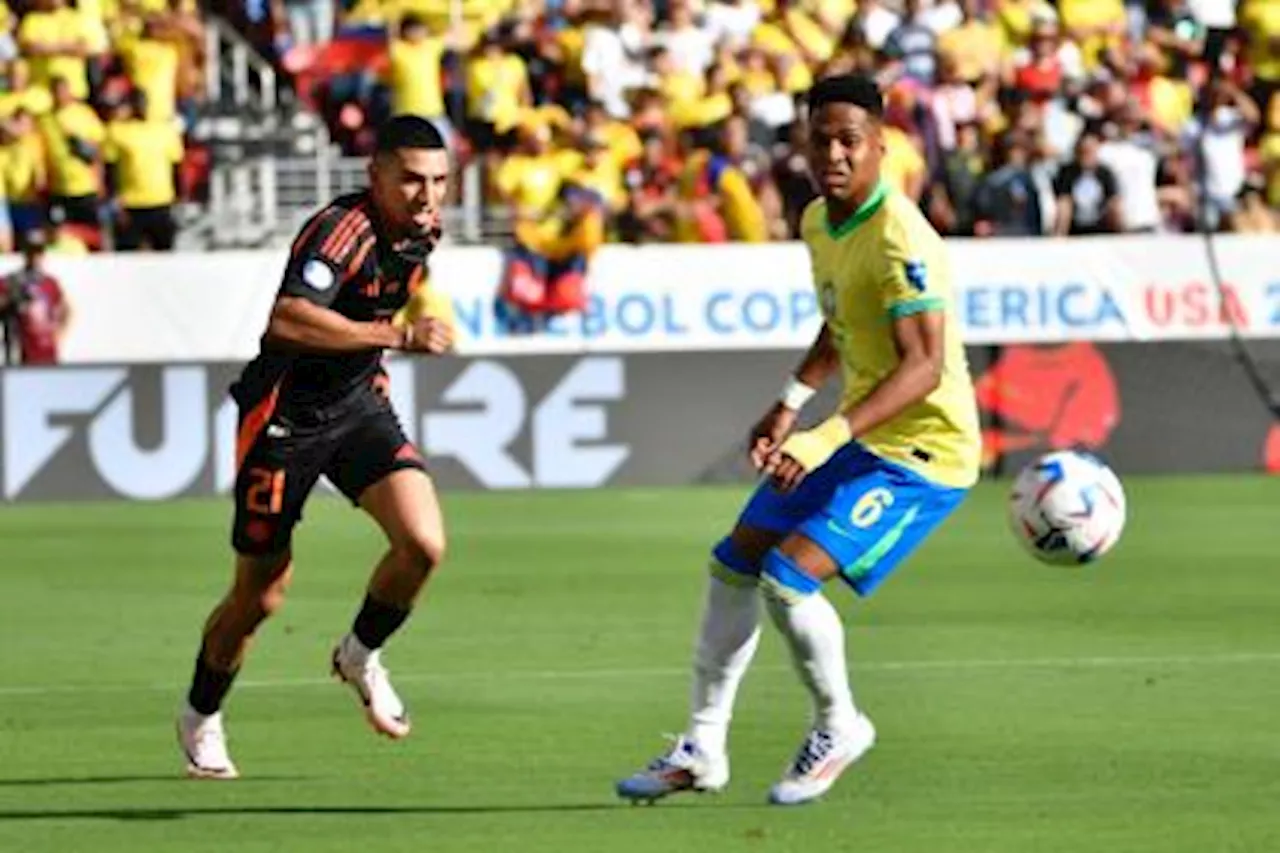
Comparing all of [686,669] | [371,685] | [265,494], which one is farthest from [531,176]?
[265,494]

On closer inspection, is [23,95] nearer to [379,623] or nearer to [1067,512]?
[379,623]

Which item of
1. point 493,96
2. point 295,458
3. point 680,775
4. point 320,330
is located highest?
point 320,330

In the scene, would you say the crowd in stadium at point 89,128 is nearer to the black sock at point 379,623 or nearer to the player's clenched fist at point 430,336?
the black sock at point 379,623

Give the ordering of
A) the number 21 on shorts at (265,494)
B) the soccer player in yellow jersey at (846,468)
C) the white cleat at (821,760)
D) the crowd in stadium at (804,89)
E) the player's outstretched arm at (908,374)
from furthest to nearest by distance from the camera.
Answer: the crowd in stadium at (804,89) → the number 21 on shorts at (265,494) → the white cleat at (821,760) → the soccer player in yellow jersey at (846,468) → the player's outstretched arm at (908,374)

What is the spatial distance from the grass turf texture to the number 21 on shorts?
0.89 m

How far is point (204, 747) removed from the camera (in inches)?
487

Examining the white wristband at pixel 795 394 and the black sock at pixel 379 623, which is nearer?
the white wristband at pixel 795 394

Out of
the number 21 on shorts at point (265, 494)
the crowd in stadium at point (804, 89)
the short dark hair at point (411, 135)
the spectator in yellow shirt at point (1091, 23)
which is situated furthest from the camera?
the spectator in yellow shirt at point (1091, 23)

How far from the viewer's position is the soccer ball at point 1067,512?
41.6 ft

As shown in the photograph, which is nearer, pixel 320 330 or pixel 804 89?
pixel 320 330

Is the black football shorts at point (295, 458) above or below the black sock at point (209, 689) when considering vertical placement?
above

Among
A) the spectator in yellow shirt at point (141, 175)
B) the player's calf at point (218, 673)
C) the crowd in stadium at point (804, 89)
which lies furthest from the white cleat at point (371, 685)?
the spectator in yellow shirt at point (141, 175)

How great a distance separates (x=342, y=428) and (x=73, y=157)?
1808 cm

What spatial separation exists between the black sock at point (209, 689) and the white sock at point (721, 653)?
5.96ft
